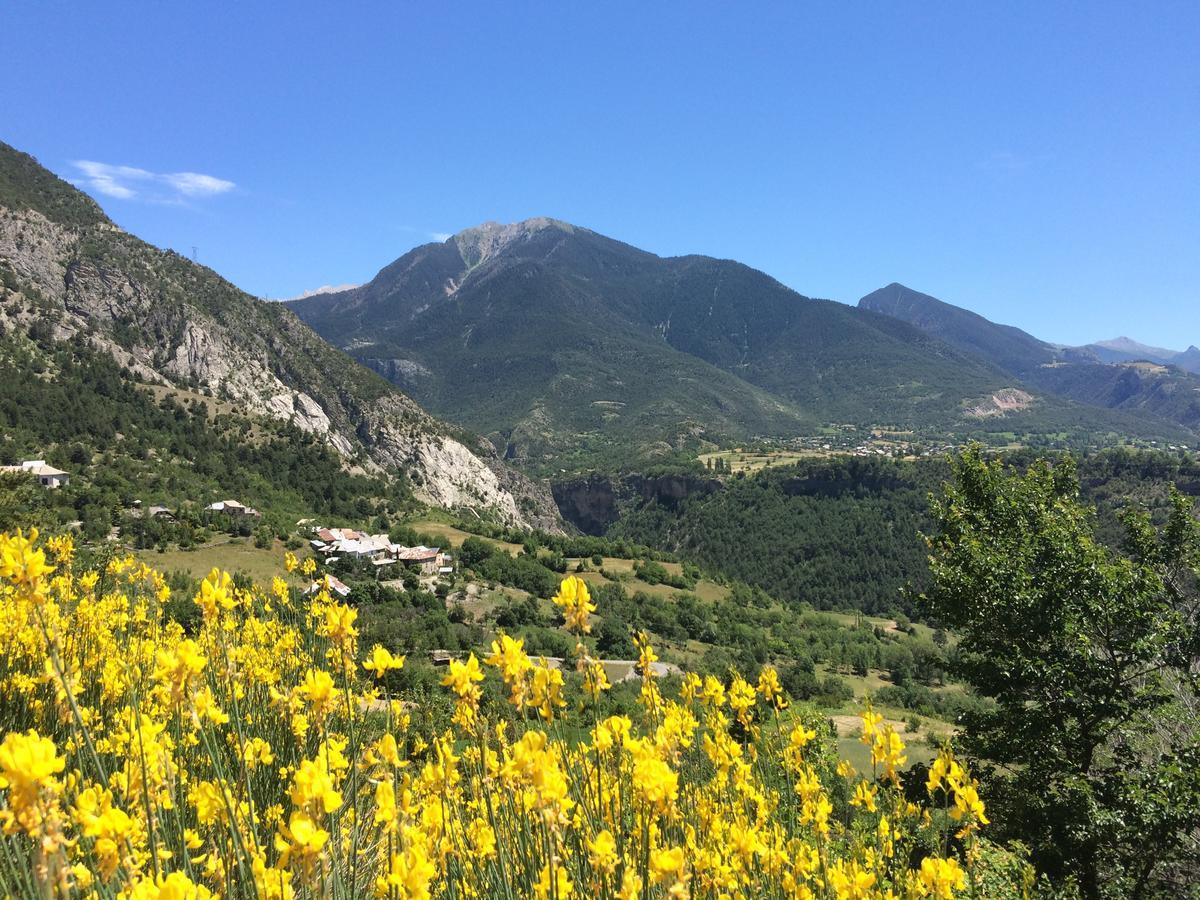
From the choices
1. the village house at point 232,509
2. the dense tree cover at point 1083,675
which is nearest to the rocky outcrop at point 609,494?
the village house at point 232,509

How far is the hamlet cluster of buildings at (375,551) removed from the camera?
1681 inches

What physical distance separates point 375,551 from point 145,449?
2473cm

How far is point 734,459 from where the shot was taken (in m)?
136

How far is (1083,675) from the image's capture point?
10.6m

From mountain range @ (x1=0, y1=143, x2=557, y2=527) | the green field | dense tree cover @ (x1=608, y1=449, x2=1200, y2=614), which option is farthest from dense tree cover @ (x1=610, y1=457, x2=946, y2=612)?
the green field

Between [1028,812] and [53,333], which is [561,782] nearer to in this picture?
[1028,812]

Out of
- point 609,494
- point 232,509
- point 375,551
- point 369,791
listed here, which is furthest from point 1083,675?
point 609,494

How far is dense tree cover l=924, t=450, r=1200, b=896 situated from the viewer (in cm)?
920

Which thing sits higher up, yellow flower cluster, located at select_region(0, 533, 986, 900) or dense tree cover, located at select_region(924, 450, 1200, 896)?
yellow flower cluster, located at select_region(0, 533, 986, 900)

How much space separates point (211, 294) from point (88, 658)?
95.3 meters

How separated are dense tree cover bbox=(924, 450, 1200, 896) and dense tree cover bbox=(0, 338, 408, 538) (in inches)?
1648

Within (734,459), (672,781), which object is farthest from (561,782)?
(734,459)

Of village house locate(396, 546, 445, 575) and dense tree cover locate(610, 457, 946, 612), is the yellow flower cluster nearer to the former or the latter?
village house locate(396, 546, 445, 575)

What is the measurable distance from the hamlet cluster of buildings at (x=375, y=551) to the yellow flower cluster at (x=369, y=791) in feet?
130
